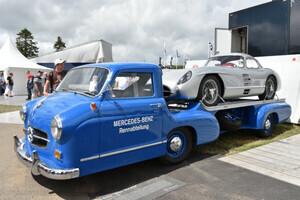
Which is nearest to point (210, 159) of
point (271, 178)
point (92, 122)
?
point (271, 178)

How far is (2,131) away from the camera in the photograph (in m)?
6.73

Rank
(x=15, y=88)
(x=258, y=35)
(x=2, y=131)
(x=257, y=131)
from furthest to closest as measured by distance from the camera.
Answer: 1. (x=15, y=88)
2. (x=258, y=35)
3. (x=2, y=131)
4. (x=257, y=131)

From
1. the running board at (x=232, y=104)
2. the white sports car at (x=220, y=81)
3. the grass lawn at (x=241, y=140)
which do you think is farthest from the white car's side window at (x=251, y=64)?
the grass lawn at (x=241, y=140)

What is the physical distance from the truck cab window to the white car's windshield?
115 inches

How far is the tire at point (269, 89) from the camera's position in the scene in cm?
655

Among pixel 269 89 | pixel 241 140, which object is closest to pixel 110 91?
pixel 241 140

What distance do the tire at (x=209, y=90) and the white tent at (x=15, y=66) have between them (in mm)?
17323

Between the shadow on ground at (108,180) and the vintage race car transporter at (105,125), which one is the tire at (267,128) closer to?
the vintage race car transporter at (105,125)

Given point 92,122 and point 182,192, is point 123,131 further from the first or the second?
point 182,192

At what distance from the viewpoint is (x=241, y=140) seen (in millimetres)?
6137

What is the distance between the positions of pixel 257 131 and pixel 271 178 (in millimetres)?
2631

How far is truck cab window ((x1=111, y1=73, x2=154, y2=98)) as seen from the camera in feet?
11.8

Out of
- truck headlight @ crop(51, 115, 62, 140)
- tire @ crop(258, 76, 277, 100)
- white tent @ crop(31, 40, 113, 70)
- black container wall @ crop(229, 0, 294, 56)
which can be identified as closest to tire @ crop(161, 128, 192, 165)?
truck headlight @ crop(51, 115, 62, 140)

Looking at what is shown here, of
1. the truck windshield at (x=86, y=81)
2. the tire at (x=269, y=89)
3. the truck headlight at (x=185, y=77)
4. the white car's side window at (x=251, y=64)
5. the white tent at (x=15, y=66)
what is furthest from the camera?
the white tent at (x=15, y=66)
